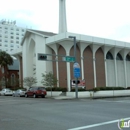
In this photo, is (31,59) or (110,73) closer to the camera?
(110,73)

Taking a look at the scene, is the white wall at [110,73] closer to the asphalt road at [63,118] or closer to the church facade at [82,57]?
the church facade at [82,57]

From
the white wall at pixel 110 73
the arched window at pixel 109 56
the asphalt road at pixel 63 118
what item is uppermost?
the arched window at pixel 109 56

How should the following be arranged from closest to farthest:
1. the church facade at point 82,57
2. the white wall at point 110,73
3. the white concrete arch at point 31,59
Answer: the church facade at point 82,57, the white wall at point 110,73, the white concrete arch at point 31,59

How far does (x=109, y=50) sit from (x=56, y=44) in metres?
11.9

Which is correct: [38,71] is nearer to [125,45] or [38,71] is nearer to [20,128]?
[125,45]

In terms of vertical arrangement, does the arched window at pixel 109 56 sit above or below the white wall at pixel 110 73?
above

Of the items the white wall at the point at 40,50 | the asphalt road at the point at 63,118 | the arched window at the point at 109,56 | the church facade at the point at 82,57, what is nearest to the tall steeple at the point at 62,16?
the church facade at the point at 82,57

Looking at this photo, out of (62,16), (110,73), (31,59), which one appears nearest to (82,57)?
(110,73)

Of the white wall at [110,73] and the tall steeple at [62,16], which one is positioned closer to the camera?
the white wall at [110,73]

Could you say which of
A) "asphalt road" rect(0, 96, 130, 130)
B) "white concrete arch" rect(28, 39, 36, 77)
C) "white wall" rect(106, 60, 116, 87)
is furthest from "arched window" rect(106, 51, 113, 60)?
"asphalt road" rect(0, 96, 130, 130)

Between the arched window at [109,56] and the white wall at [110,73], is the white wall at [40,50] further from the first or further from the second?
the arched window at [109,56]

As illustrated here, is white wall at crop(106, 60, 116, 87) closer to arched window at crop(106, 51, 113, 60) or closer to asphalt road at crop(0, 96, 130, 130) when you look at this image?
arched window at crop(106, 51, 113, 60)

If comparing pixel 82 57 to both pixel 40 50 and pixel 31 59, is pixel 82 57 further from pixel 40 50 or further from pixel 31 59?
pixel 31 59

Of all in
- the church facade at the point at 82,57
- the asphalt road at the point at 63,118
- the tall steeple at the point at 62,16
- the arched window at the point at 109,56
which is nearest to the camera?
the asphalt road at the point at 63,118
